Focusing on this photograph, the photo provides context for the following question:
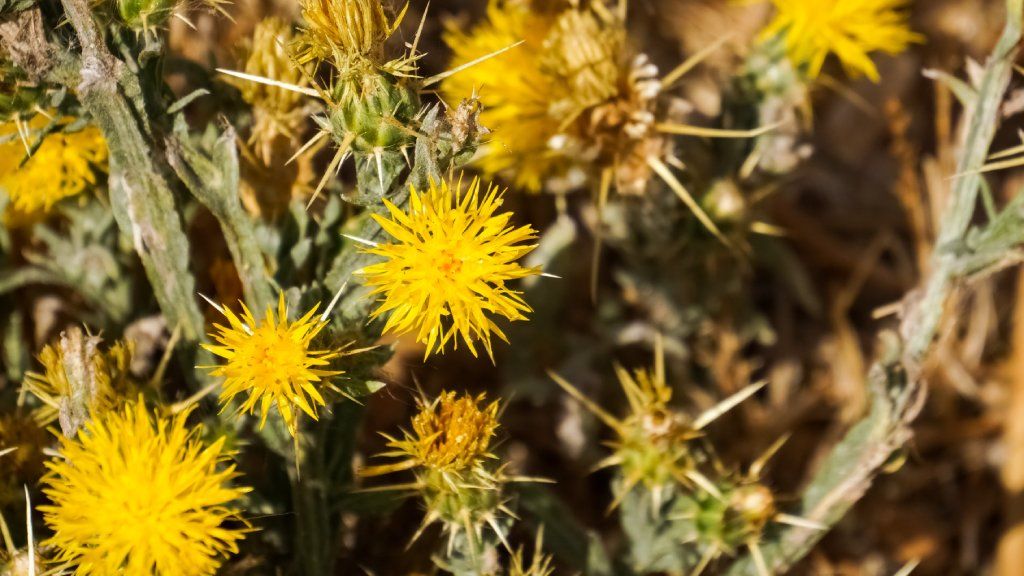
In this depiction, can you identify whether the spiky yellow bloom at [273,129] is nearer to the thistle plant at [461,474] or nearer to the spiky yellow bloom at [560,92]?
the spiky yellow bloom at [560,92]

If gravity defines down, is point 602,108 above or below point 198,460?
above

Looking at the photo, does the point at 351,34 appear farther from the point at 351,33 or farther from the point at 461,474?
the point at 461,474

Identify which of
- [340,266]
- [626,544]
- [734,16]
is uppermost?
[734,16]

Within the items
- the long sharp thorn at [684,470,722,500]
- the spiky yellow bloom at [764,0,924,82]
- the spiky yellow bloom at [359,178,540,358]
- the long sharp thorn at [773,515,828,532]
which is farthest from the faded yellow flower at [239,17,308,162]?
the long sharp thorn at [773,515,828,532]

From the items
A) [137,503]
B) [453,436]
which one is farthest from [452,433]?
[137,503]

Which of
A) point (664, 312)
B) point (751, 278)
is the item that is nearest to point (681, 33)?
point (751, 278)

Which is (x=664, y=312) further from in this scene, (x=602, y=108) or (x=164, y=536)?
(x=164, y=536)

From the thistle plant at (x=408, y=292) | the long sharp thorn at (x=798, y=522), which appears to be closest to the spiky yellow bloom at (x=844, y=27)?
the thistle plant at (x=408, y=292)
